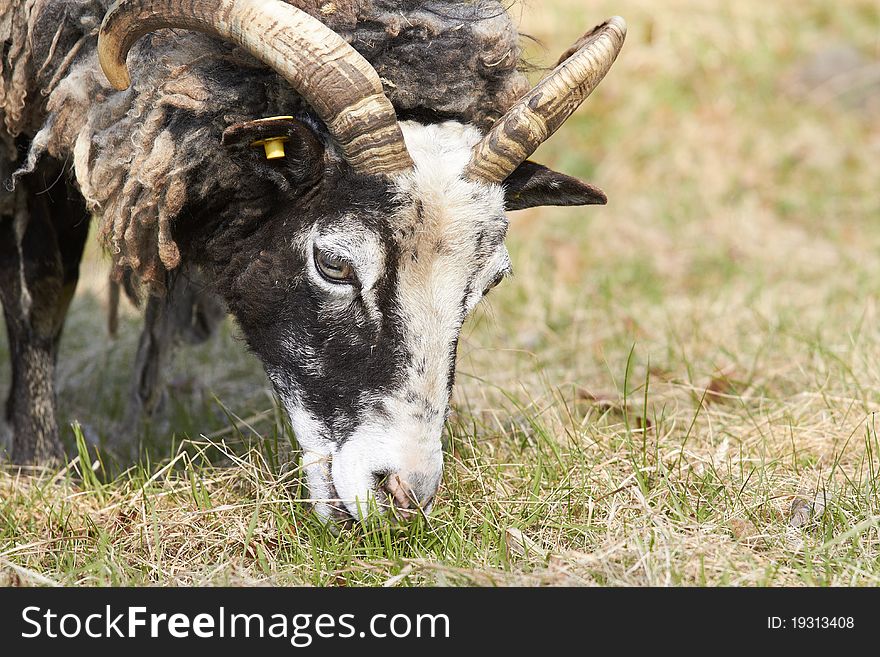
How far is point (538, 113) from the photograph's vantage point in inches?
136

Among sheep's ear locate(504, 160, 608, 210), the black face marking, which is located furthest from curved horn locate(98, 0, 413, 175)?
sheep's ear locate(504, 160, 608, 210)

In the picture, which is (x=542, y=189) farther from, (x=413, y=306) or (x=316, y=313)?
(x=316, y=313)

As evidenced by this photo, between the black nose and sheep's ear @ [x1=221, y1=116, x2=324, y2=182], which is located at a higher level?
sheep's ear @ [x1=221, y1=116, x2=324, y2=182]

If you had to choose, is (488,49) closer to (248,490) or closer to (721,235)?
(248,490)

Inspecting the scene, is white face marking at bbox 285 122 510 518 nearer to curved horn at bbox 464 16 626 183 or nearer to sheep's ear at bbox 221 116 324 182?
curved horn at bbox 464 16 626 183

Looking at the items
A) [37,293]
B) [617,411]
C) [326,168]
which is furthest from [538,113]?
[37,293]

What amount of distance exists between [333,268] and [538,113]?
85 cm

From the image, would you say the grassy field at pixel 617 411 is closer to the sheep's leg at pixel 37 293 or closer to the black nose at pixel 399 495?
the black nose at pixel 399 495

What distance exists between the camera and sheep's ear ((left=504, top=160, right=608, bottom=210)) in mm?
3693

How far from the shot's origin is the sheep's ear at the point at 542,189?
3693 millimetres

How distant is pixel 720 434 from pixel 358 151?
1.95 m

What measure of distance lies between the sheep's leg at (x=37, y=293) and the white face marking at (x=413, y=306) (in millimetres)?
1658
